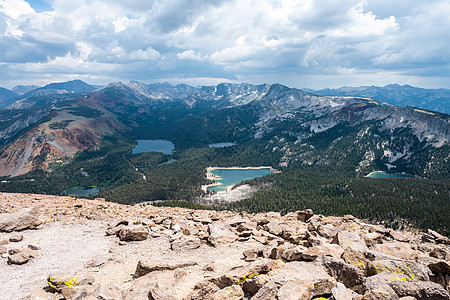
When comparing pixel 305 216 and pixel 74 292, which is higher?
pixel 74 292

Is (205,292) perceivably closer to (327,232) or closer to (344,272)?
(344,272)

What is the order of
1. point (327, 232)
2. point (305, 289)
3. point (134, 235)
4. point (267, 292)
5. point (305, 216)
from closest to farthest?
1. point (305, 289)
2. point (267, 292)
3. point (134, 235)
4. point (327, 232)
5. point (305, 216)

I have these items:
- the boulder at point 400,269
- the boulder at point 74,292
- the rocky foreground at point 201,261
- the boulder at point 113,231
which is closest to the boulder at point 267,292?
the rocky foreground at point 201,261

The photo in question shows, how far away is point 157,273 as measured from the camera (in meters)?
18.5

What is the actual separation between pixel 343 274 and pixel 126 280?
14.9 metres

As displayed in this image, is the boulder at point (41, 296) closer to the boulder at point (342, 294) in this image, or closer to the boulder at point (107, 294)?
the boulder at point (107, 294)

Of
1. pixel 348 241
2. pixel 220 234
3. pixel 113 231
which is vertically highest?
pixel 348 241

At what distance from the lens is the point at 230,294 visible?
13805 millimetres

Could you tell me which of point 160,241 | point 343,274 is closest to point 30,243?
point 160,241

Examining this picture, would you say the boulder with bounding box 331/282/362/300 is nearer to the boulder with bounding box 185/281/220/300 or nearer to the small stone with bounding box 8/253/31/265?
the boulder with bounding box 185/281/220/300

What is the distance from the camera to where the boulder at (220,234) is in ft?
82.1

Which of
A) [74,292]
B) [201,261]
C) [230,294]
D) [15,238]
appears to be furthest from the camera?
[15,238]

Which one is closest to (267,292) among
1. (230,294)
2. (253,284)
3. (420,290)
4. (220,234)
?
(253,284)

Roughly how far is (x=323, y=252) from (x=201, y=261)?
9.68m
